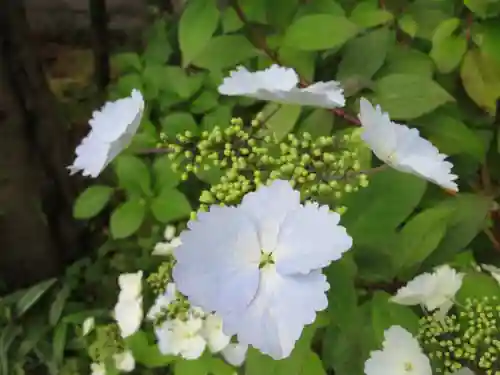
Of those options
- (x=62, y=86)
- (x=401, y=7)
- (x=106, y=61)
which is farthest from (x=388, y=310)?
(x=62, y=86)

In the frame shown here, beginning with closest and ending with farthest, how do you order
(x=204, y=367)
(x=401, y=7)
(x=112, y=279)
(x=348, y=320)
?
(x=348, y=320) < (x=204, y=367) < (x=401, y=7) < (x=112, y=279)

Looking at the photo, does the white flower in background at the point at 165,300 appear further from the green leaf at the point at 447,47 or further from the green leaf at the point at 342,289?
the green leaf at the point at 447,47

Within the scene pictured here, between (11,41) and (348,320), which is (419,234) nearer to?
(348,320)

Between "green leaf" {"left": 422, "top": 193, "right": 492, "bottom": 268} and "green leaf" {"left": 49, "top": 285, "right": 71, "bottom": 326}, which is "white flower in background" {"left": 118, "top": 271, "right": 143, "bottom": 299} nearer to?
"green leaf" {"left": 49, "top": 285, "right": 71, "bottom": 326}

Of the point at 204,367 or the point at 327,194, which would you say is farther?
the point at 204,367

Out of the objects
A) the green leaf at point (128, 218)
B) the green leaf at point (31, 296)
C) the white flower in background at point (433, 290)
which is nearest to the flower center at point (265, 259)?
the white flower in background at point (433, 290)
